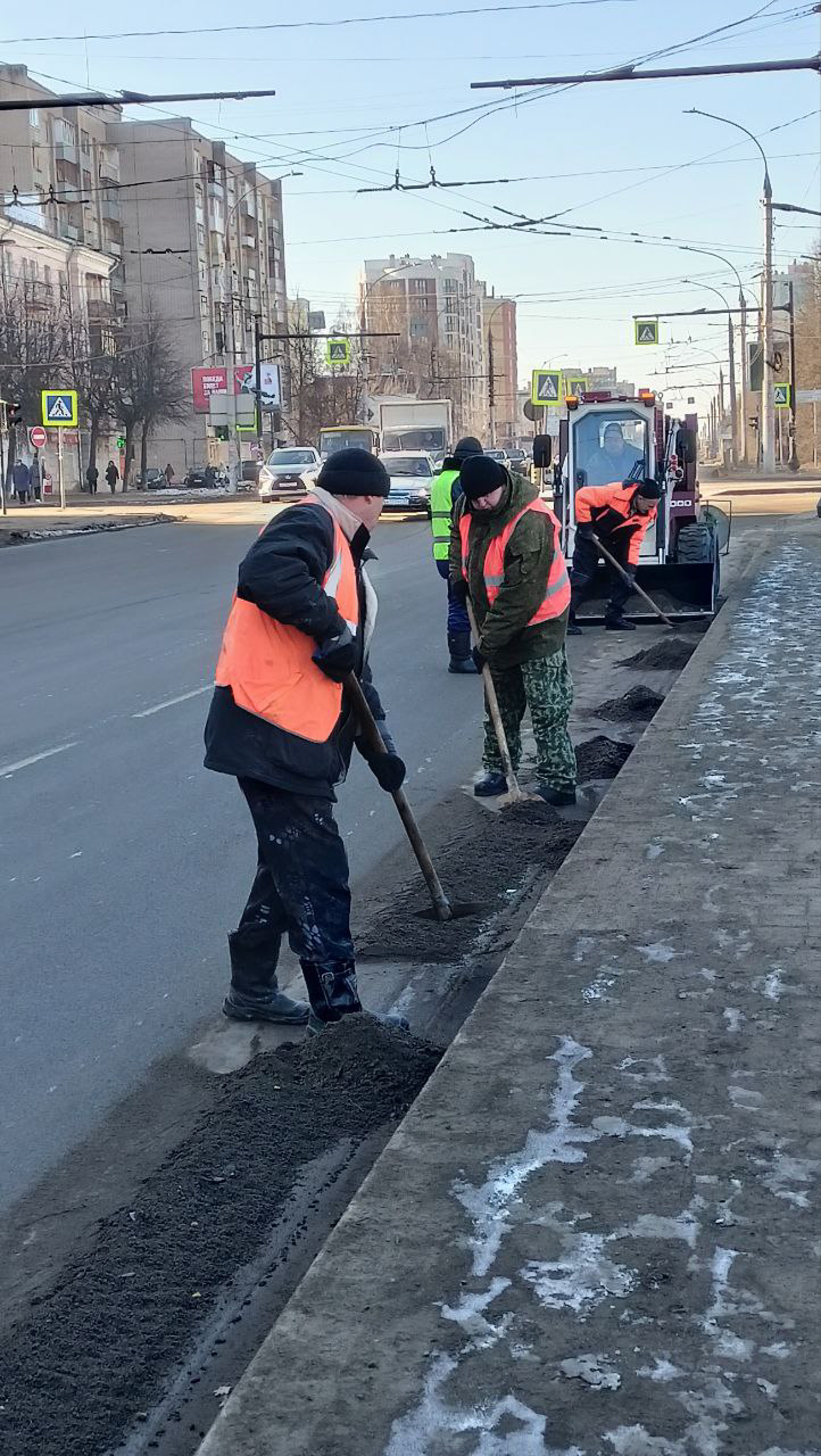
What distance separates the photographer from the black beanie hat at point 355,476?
4.78 metres

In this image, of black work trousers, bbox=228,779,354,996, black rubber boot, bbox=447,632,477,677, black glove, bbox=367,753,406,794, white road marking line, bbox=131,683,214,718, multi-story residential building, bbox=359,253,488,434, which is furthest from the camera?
multi-story residential building, bbox=359,253,488,434

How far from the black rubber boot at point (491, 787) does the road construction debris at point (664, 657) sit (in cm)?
484

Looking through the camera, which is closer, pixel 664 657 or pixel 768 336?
pixel 664 657

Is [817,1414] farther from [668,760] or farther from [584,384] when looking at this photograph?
[584,384]

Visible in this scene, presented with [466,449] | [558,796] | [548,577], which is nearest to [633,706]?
[466,449]

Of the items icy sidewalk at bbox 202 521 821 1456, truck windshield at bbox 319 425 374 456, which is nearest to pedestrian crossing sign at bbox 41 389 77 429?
truck windshield at bbox 319 425 374 456

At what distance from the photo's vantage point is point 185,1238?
378 centimetres

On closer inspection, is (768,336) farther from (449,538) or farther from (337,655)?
(337,655)

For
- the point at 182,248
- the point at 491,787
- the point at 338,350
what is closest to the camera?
the point at 491,787

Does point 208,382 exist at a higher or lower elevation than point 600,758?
higher

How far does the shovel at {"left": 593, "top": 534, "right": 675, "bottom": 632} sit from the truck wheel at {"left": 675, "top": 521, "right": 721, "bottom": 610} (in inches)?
18.8

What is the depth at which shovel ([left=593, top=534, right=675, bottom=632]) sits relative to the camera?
50.5 feet

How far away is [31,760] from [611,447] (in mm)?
9300

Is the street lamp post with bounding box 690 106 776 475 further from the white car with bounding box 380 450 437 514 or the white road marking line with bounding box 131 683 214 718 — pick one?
the white road marking line with bounding box 131 683 214 718
